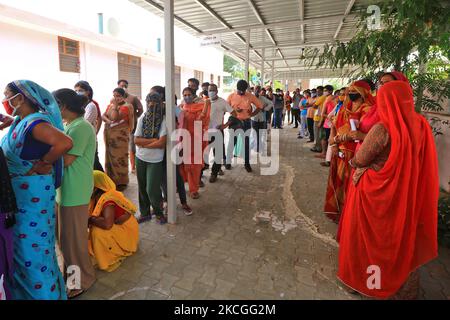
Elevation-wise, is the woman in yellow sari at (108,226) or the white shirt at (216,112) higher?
the white shirt at (216,112)

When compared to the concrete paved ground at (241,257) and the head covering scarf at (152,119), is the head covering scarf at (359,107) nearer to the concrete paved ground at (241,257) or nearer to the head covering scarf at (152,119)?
the concrete paved ground at (241,257)

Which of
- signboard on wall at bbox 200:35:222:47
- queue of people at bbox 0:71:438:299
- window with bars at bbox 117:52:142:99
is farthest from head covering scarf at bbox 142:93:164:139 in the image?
window with bars at bbox 117:52:142:99

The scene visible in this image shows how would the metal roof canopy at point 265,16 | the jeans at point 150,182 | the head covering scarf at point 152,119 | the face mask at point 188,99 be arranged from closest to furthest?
the head covering scarf at point 152,119
the jeans at point 150,182
the face mask at point 188,99
the metal roof canopy at point 265,16

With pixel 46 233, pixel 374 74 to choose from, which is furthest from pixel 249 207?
pixel 46 233

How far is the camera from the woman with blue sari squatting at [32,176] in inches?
67.7

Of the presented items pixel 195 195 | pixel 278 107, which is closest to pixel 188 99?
pixel 195 195

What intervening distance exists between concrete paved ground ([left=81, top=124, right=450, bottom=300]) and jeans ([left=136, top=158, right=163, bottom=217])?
0.27m

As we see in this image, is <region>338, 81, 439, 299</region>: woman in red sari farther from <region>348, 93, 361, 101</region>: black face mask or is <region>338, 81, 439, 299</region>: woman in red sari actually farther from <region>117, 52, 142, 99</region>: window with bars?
<region>117, 52, 142, 99</region>: window with bars

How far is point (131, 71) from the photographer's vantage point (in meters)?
10.2

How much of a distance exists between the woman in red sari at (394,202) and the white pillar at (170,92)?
191 centimetres

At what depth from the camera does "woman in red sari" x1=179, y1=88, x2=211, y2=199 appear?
3979 mm

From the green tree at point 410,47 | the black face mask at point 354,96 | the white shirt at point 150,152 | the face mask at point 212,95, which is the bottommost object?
the white shirt at point 150,152

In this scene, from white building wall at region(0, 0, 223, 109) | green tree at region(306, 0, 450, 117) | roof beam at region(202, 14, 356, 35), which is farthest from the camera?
roof beam at region(202, 14, 356, 35)

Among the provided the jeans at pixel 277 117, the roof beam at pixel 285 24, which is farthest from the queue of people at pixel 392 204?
the jeans at pixel 277 117
